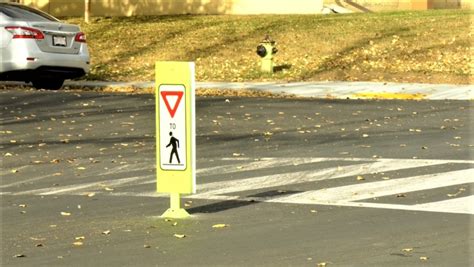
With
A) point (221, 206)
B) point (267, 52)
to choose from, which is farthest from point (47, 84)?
point (221, 206)

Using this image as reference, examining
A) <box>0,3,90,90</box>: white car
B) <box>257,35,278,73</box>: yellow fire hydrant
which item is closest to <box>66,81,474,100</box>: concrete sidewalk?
<box>257,35,278,73</box>: yellow fire hydrant

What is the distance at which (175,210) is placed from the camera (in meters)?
11.0

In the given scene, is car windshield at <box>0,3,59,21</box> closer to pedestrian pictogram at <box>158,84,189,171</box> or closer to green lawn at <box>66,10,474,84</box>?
green lawn at <box>66,10,474,84</box>

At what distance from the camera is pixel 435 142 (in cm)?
1638

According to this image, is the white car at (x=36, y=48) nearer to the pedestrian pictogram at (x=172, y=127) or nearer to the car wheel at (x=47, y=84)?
the car wheel at (x=47, y=84)

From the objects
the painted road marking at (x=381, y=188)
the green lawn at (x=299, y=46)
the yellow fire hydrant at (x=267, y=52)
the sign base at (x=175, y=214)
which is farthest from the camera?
the green lawn at (x=299, y=46)

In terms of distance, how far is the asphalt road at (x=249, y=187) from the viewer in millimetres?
9445

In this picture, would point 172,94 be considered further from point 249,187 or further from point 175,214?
point 249,187

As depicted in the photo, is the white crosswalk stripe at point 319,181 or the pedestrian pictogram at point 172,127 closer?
the pedestrian pictogram at point 172,127

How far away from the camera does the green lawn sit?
29.4 meters

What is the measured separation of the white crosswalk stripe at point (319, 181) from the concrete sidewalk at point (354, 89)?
9093 millimetres

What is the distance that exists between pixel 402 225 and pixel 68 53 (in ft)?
48.5

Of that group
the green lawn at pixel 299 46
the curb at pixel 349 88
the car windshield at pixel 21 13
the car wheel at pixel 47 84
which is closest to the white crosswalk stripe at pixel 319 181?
the curb at pixel 349 88

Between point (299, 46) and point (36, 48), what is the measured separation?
10.4m
